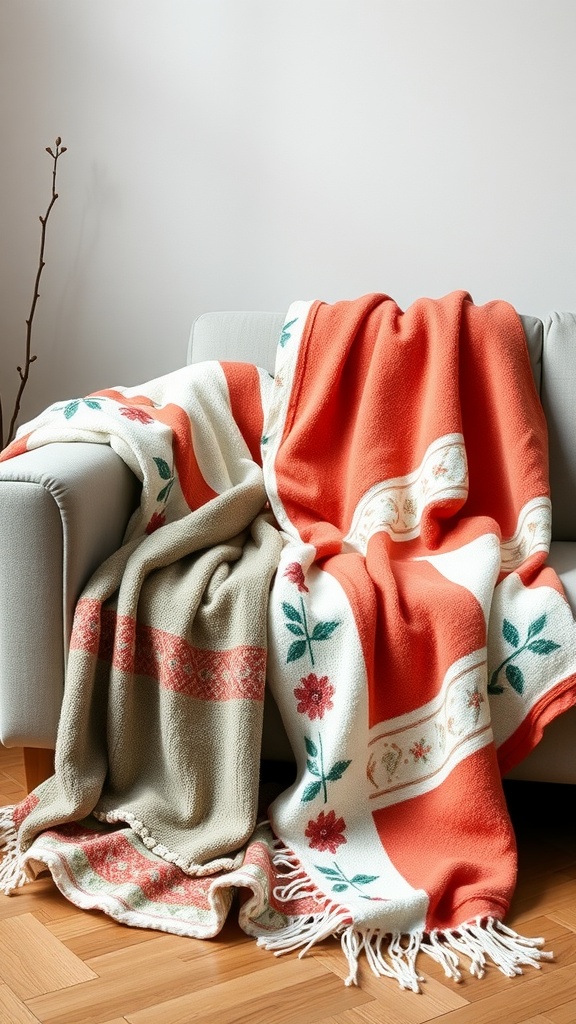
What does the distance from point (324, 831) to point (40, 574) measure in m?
0.49

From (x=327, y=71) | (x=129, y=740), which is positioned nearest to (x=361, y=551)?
(x=129, y=740)

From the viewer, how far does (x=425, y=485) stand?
1692 mm

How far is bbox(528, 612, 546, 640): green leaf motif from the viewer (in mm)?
1389

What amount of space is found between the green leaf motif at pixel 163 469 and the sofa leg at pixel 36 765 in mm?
433

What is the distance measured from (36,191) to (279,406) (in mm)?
992

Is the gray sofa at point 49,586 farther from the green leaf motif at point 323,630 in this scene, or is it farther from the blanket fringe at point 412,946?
the blanket fringe at point 412,946

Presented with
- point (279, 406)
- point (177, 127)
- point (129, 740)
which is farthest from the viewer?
point (177, 127)

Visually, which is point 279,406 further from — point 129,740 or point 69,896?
point 69,896

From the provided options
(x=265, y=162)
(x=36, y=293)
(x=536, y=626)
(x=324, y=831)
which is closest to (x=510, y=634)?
(x=536, y=626)

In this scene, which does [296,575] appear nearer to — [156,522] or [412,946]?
[156,522]

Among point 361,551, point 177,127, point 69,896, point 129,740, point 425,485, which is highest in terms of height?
point 177,127

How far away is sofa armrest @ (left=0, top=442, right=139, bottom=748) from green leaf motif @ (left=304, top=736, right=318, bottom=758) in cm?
34

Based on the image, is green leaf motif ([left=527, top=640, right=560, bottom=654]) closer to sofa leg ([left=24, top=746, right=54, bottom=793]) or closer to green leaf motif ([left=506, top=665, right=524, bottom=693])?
green leaf motif ([left=506, top=665, right=524, bottom=693])

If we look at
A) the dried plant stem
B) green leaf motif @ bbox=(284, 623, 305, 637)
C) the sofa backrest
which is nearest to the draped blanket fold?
green leaf motif @ bbox=(284, 623, 305, 637)
